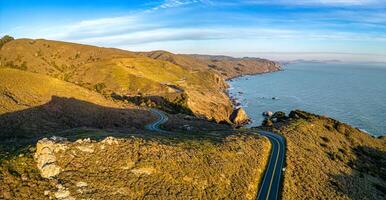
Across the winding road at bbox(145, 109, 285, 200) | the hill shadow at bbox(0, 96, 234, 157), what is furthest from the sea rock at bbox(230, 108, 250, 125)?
the winding road at bbox(145, 109, 285, 200)

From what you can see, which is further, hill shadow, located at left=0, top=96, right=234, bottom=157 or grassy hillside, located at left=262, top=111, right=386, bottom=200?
hill shadow, located at left=0, top=96, right=234, bottom=157

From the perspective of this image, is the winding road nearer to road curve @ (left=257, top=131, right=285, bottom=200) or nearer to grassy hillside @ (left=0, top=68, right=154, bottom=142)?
road curve @ (left=257, top=131, right=285, bottom=200)

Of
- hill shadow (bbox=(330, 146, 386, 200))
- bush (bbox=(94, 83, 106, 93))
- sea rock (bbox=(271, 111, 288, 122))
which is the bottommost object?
hill shadow (bbox=(330, 146, 386, 200))

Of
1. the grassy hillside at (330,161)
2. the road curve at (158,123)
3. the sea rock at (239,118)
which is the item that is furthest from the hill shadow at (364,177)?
the sea rock at (239,118)

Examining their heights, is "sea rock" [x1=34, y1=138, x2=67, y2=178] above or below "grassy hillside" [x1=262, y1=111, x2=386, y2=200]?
above

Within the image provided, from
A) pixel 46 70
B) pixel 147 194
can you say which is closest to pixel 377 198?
pixel 147 194

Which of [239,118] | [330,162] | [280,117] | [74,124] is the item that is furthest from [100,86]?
[330,162]
